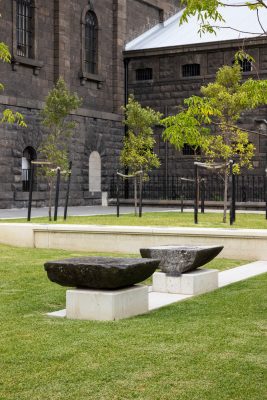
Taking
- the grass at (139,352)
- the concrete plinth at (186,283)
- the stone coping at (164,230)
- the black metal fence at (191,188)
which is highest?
the black metal fence at (191,188)

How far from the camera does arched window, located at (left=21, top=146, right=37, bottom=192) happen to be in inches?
1289

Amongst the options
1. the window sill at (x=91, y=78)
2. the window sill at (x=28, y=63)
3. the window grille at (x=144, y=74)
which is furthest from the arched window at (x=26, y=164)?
the window grille at (x=144, y=74)

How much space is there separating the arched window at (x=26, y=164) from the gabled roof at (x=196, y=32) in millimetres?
9936

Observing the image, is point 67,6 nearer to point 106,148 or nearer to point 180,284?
point 106,148

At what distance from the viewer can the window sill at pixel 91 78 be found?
1435 inches

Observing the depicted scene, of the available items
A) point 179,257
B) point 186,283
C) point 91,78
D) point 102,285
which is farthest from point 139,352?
point 91,78

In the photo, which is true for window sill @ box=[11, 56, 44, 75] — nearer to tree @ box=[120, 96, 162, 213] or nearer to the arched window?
the arched window

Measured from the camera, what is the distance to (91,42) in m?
37.9

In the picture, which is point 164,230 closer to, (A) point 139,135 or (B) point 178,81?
(A) point 139,135

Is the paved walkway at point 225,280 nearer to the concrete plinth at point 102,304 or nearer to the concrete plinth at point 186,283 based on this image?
the concrete plinth at point 186,283

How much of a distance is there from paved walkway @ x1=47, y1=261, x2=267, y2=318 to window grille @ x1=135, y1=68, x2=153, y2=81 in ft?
86.7

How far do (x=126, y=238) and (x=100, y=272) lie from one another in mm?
7488

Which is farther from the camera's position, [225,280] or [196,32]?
[196,32]

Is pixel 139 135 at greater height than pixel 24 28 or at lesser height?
lesser
